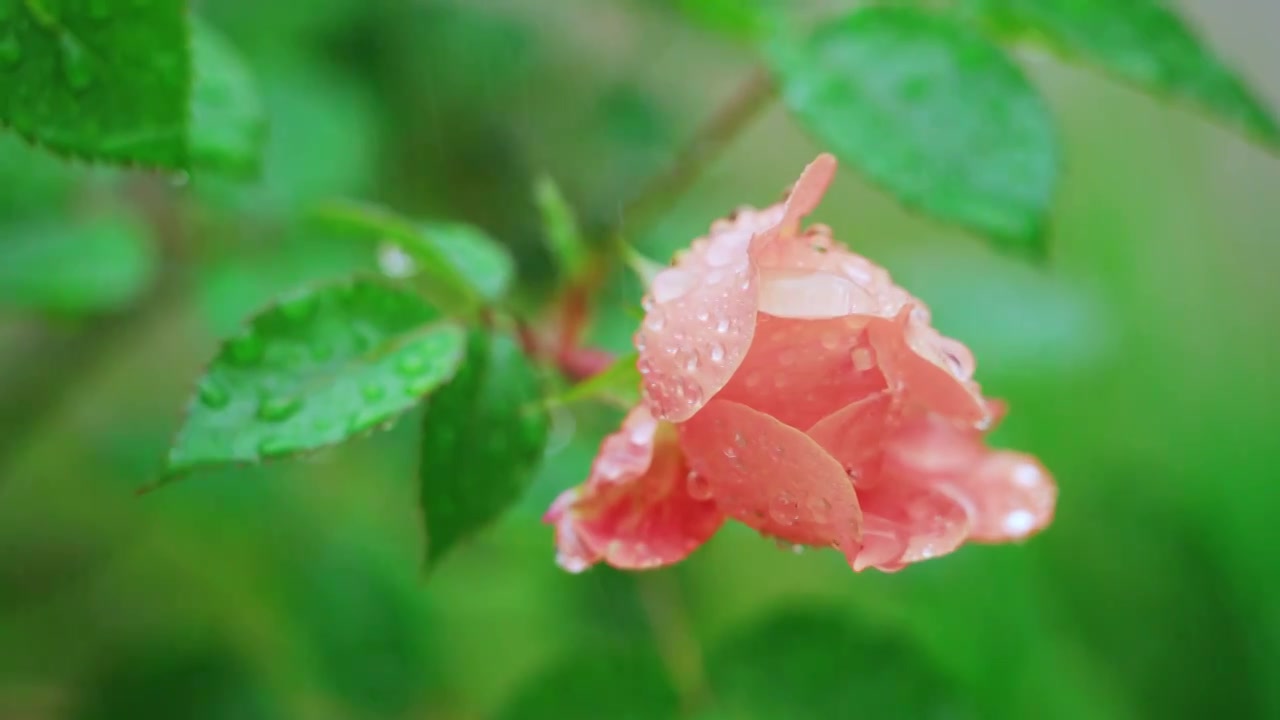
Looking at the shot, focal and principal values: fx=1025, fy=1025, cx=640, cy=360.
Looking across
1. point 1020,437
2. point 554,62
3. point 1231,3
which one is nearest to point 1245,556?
point 1020,437

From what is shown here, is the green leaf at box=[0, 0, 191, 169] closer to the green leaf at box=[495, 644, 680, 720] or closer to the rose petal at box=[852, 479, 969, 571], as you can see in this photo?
the rose petal at box=[852, 479, 969, 571]

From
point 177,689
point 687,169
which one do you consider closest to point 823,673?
point 687,169

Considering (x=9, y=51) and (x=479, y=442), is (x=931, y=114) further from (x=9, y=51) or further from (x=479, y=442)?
(x=9, y=51)

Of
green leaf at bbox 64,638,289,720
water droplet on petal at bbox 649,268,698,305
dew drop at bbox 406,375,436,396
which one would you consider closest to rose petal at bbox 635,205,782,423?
water droplet on petal at bbox 649,268,698,305

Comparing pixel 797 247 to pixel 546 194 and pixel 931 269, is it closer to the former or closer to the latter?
pixel 546 194

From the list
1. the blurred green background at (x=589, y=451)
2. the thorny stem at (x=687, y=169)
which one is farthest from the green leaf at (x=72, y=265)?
the thorny stem at (x=687, y=169)

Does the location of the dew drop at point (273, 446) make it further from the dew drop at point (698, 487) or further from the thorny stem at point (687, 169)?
the thorny stem at point (687, 169)
